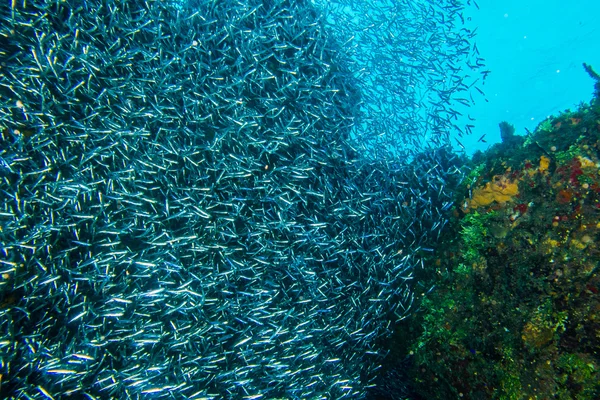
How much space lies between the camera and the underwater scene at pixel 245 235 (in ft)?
16.1

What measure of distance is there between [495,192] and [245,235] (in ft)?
17.5

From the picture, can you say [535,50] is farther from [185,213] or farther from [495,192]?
[185,213]

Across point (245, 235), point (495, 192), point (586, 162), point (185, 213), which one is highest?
point (586, 162)

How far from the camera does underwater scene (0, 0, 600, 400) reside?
490 centimetres

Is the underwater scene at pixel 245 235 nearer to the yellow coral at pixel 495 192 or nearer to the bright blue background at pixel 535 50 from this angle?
the yellow coral at pixel 495 192

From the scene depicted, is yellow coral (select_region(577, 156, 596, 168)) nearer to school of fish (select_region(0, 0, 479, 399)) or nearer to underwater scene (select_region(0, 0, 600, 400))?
underwater scene (select_region(0, 0, 600, 400))

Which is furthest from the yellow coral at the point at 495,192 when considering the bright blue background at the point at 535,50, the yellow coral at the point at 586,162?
the bright blue background at the point at 535,50

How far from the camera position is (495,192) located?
6207 mm

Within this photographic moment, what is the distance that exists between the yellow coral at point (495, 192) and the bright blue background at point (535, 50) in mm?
31116

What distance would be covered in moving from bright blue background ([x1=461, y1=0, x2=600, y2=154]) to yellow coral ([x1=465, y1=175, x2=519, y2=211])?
1225 inches

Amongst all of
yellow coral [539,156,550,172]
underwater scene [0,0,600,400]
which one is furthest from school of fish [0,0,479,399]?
yellow coral [539,156,550,172]

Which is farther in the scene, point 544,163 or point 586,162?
point 544,163

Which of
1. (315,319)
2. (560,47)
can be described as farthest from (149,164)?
(560,47)

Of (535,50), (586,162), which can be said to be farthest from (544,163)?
(535,50)
